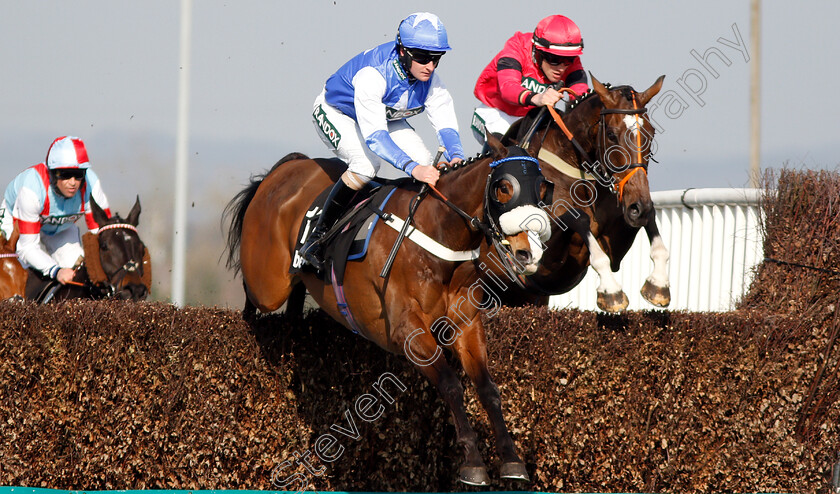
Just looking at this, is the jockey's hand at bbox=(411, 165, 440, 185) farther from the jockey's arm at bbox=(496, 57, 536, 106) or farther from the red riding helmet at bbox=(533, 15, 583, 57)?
the red riding helmet at bbox=(533, 15, 583, 57)

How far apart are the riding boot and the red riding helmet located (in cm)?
158

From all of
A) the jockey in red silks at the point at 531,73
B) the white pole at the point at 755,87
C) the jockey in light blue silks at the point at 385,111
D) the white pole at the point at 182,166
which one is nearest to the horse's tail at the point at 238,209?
the jockey in light blue silks at the point at 385,111

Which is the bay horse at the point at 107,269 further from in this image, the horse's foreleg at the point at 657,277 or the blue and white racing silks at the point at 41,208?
the horse's foreleg at the point at 657,277

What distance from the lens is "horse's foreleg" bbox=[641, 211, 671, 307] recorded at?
4.89 metres

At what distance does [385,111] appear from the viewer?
15.8 ft

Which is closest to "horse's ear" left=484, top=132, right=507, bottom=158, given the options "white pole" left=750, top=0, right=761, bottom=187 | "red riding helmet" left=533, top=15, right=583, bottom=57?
"red riding helmet" left=533, top=15, right=583, bottom=57

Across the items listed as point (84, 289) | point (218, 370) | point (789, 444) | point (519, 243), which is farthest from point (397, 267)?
point (84, 289)

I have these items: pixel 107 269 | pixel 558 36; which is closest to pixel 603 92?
pixel 558 36

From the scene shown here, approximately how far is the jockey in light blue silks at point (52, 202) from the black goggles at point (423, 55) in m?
3.32

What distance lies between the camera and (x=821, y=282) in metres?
5.96

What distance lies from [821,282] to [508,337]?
2.17 metres

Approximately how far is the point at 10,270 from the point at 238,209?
2.55 metres

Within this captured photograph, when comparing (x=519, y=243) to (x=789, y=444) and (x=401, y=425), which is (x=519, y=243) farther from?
(x=789, y=444)

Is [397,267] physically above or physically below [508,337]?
above
